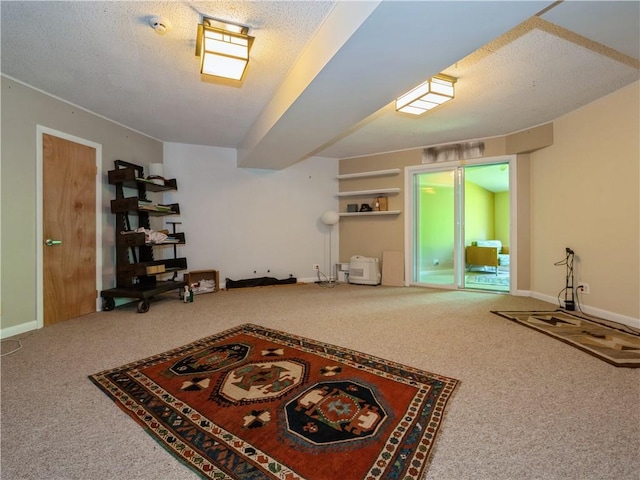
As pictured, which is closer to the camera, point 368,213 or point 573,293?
point 573,293

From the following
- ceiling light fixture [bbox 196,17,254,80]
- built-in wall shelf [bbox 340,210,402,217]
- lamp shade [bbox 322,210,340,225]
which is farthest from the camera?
lamp shade [bbox 322,210,340,225]

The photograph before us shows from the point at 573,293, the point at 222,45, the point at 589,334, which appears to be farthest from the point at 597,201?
the point at 222,45

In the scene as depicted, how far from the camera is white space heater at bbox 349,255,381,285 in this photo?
5.21 meters

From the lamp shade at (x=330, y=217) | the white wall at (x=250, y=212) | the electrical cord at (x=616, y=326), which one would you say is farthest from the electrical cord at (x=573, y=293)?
the white wall at (x=250, y=212)

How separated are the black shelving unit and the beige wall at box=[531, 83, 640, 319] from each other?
5.18 m

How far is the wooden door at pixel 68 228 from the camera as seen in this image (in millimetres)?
3000

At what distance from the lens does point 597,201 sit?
3.25 meters

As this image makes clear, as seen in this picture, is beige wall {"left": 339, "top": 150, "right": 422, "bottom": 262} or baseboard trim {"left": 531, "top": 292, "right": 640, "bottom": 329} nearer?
baseboard trim {"left": 531, "top": 292, "right": 640, "bottom": 329}

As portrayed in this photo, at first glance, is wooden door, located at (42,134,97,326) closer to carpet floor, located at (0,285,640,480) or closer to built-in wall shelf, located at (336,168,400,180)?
carpet floor, located at (0,285,640,480)

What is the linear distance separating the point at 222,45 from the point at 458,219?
4.25m

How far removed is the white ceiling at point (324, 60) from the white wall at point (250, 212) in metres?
1.13

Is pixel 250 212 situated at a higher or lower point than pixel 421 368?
higher

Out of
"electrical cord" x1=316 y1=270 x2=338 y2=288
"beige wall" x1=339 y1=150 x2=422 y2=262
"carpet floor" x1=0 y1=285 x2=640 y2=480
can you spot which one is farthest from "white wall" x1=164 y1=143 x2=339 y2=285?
"carpet floor" x1=0 y1=285 x2=640 y2=480

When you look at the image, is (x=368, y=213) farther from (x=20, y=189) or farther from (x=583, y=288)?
(x=20, y=189)
